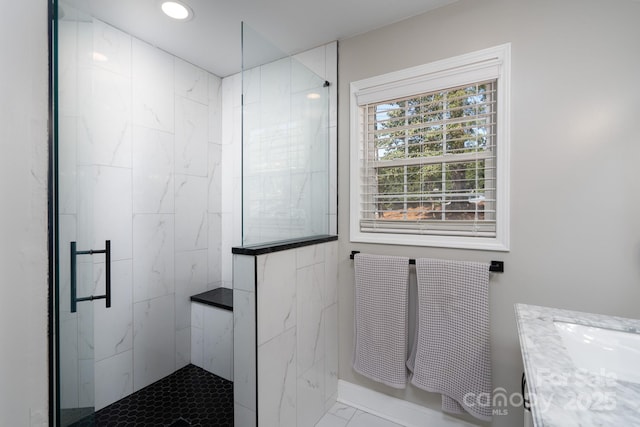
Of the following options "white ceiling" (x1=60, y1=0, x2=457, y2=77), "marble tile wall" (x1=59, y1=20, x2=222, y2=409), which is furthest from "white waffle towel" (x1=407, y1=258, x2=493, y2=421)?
"marble tile wall" (x1=59, y1=20, x2=222, y2=409)

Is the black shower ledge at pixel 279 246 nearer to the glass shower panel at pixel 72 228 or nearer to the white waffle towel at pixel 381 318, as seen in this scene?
the white waffle towel at pixel 381 318

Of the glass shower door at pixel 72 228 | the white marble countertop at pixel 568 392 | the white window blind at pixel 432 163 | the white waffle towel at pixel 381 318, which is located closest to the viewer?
the white marble countertop at pixel 568 392

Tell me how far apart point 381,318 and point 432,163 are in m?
1.02

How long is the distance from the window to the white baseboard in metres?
1.02

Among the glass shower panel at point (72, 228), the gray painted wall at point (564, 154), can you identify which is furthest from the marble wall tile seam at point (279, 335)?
the gray painted wall at point (564, 154)

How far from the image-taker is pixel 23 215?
2.62 ft

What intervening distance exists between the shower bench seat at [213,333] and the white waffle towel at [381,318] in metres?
0.99

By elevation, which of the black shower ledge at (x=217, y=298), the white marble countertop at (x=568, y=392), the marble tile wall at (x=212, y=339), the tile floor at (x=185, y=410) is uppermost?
the white marble countertop at (x=568, y=392)

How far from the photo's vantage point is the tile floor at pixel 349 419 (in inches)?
68.1

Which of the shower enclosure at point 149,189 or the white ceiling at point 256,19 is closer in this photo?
the shower enclosure at point 149,189

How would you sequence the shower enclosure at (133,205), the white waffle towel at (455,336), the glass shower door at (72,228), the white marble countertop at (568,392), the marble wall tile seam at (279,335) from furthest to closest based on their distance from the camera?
the white waffle towel at (455,336)
the marble wall tile seam at (279,335)
the shower enclosure at (133,205)
the glass shower door at (72,228)
the white marble countertop at (568,392)

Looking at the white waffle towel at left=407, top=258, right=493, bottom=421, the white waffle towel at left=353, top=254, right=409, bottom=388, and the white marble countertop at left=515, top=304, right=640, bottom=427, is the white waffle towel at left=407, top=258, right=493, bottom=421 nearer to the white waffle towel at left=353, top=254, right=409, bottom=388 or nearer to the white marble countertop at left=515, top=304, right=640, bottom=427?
the white waffle towel at left=353, top=254, right=409, bottom=388

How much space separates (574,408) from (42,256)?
1392 millimetres

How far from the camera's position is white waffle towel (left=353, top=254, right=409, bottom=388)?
1.68 metres
